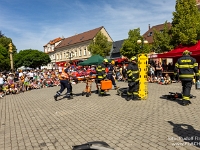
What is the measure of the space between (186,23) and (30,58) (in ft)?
164

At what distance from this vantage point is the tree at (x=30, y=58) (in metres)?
59.5

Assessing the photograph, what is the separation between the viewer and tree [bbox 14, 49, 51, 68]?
59531 mm

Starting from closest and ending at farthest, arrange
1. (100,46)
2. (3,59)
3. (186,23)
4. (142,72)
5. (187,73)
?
(187,73) → (142,72) → (186,23) → (100,46) → (3,59)

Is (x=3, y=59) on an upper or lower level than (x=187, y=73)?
upper

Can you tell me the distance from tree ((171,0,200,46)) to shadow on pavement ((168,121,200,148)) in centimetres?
1549

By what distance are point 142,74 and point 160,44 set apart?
16.4m

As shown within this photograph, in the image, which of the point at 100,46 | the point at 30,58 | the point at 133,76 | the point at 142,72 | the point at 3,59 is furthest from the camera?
the point at 30,58

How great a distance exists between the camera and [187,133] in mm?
4633

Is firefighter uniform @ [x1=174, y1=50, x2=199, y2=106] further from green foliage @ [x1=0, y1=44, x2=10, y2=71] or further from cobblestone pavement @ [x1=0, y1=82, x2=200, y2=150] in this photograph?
→ green foliage @ [x1=0, y1=44, x2=10, y2=71]

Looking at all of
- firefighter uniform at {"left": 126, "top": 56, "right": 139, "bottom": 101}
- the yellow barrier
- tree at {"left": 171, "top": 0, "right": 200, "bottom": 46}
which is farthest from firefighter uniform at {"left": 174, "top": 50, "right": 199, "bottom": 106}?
tree at {"left": 171, "top": 0, "right": 200, "bottom": 46}

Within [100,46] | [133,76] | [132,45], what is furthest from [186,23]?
[100,46]

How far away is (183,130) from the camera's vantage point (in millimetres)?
4836

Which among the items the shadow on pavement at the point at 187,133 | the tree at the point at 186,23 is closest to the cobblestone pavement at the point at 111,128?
the shadow on pavement at the point at 187,133

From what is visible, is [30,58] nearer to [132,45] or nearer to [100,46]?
[100,46]
